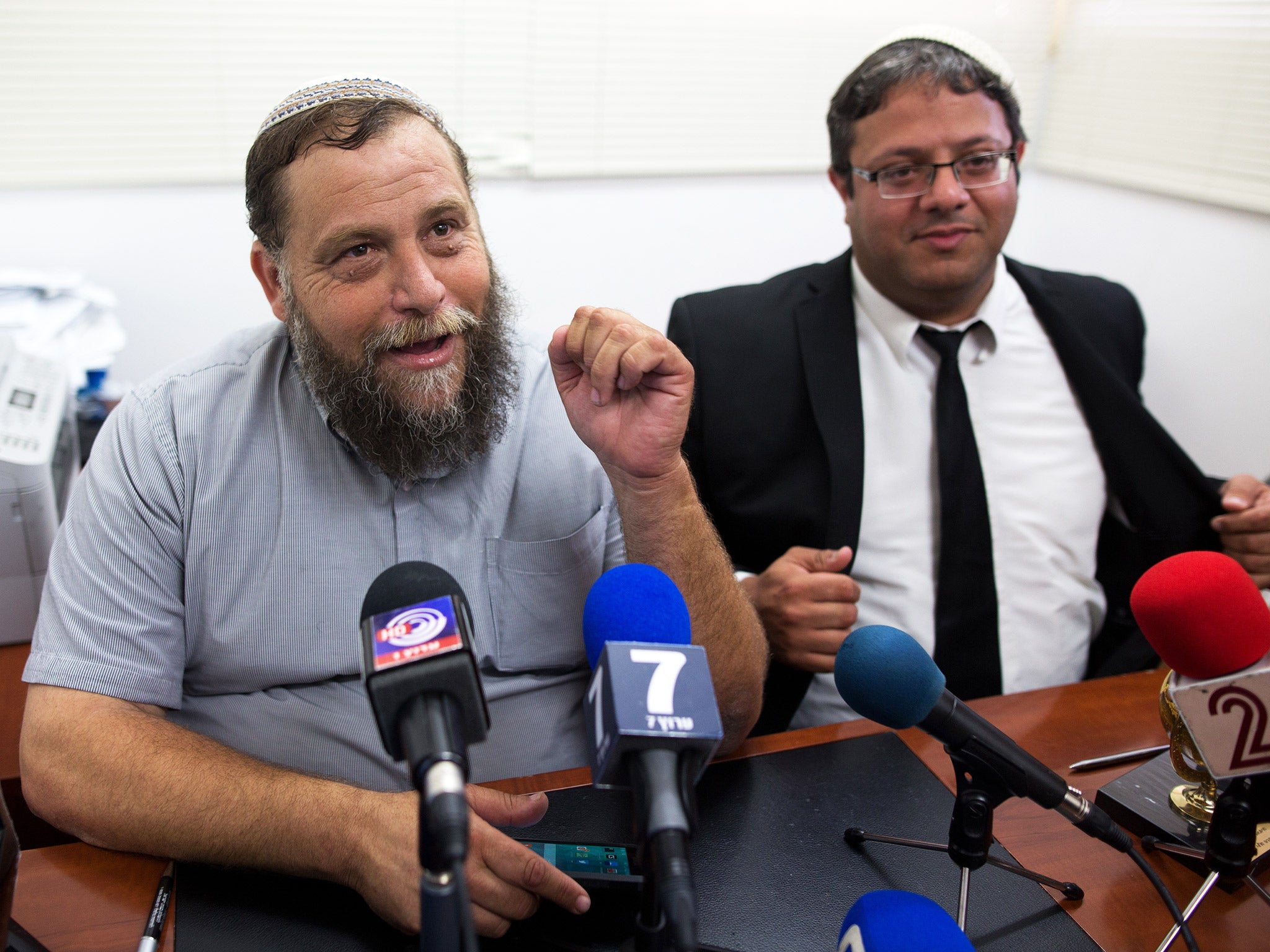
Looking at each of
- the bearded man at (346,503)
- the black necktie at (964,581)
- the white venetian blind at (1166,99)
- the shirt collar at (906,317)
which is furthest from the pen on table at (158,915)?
the white venetian blind at (1166,99)

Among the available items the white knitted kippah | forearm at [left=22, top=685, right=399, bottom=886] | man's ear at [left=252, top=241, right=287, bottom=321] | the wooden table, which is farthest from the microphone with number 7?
the white knitted kippah

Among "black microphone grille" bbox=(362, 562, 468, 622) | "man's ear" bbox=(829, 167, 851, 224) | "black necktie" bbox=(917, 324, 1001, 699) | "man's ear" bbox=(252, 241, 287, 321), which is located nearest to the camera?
"black microphone grille" bbox=(362, 562, 468, 622)

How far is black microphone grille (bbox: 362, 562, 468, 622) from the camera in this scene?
2.15 feet

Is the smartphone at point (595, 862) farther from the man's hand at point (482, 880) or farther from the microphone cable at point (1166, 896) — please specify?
the microphone cable at point (1166, 896)

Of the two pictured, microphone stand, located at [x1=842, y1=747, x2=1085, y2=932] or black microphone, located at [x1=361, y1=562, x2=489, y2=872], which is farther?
microphone stand, located at [x1=842, y1=747, x2=1085, y2=932]

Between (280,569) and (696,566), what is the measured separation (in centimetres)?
61

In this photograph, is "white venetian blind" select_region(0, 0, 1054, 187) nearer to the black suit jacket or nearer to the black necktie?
the black suit jacket

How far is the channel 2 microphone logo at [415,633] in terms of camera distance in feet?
1.98

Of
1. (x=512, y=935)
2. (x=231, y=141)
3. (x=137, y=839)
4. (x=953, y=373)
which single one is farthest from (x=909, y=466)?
(x=231, y=141)

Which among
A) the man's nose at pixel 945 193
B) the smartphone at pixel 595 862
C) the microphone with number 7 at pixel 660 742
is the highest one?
the man's nose at pixel 945 193

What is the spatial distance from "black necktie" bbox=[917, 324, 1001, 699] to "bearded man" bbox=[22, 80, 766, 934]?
536 millimetres

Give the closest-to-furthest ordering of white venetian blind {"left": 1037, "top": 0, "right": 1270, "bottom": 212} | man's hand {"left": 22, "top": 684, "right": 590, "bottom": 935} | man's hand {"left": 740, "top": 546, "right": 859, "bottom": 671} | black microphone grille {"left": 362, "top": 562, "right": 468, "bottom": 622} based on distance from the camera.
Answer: black microphone grille {"left": 362, "top": 562, "right": 468, "bottom": 622} < man's hand {"left": 22, "top": 684, "right": 590, "bottom": 935} < man's hand {"left": 740, "top": 546, "right": 859, "bottom": 671} < white venetian blind {"left": 1037, "top": 0, "right": 1270, "bottom": 212}

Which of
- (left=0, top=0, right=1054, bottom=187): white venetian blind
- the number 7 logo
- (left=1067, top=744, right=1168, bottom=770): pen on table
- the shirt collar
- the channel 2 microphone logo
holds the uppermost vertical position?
(left=0, top=0, right=1054, bottom=187): white venetian blind

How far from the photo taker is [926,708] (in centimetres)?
86
